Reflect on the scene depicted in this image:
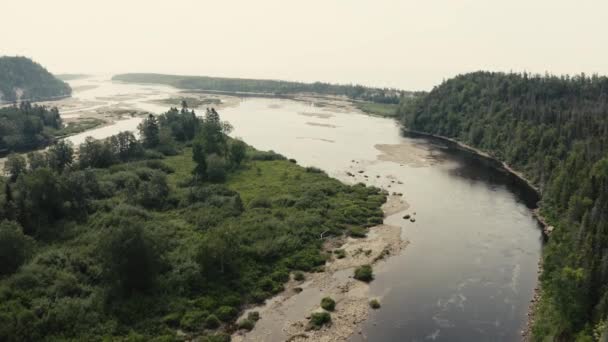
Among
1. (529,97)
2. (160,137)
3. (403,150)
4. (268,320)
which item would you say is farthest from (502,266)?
(529,97)

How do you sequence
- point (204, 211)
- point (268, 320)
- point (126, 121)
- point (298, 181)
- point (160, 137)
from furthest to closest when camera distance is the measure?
point (126, 121)
point (160, 137)
point (298, 181)
point (204, 211)
point (268, 320)

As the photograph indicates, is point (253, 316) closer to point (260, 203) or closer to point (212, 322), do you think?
point (212, 322)

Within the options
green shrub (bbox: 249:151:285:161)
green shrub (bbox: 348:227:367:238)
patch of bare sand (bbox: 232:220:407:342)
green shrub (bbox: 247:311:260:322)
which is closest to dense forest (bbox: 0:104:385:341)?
green shrub (bbox: 247:311:260:322)

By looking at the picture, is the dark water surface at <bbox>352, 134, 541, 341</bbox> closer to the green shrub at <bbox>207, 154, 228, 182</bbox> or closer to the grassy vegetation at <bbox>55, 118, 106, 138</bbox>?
the green shrub at <bbox>207, 154, 228, 182</bbox>

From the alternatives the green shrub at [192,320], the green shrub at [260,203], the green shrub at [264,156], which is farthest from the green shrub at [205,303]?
the green shrub at [264,156]

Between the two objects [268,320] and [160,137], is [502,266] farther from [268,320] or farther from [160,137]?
[160,137]

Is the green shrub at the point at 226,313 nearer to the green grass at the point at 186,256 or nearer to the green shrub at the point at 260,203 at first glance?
the green grass at the point at 186,256
